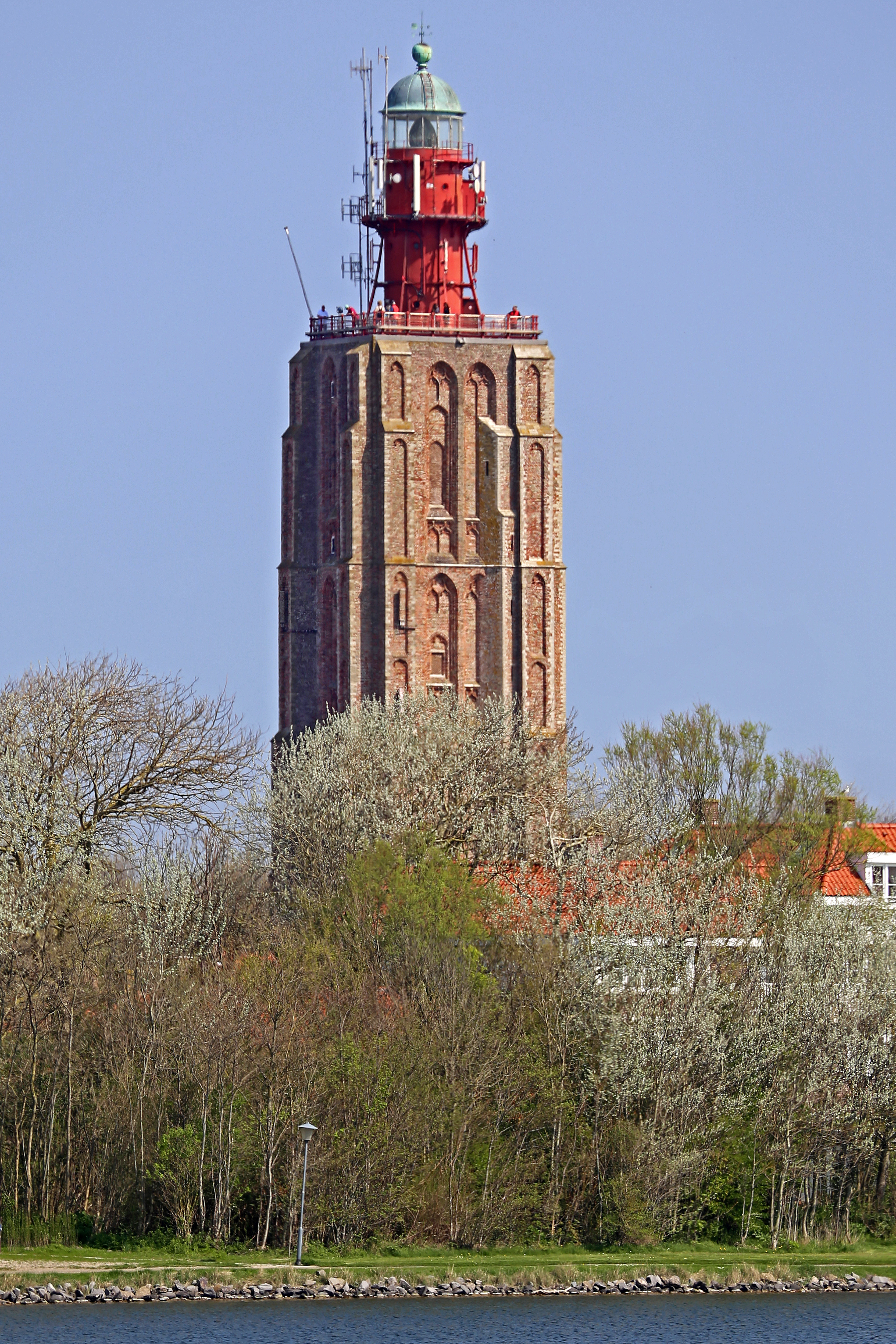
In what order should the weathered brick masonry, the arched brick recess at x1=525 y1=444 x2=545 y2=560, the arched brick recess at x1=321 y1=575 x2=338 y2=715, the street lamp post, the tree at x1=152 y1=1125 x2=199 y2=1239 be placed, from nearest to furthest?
the street lamp post
the tree at x1=152 y1=1125 x2=199 y2=1239
the weathered brick masonry
the arched brick recess at x1=321 y1=575 x2=338 y2=715
the arched brick recess at x1=525 y1=444 x2=545 y2=560

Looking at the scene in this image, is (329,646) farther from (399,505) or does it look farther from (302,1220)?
(302,1220)

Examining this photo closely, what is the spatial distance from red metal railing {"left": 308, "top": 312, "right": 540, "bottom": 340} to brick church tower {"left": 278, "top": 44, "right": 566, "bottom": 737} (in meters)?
0.07

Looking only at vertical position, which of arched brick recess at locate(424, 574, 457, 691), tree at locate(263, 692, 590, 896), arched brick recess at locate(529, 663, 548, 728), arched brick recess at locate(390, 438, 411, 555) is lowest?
tree at locate(263, 692, 590, 896)

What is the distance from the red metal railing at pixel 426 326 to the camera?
115 meters

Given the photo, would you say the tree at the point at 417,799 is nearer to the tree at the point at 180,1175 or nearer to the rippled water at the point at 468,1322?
the tree at the point at 180,1175

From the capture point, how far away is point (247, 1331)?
52.9 m

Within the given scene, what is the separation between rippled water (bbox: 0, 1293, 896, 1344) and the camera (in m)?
52.6

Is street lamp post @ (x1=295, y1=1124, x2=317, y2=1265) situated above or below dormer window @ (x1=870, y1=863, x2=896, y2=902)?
below

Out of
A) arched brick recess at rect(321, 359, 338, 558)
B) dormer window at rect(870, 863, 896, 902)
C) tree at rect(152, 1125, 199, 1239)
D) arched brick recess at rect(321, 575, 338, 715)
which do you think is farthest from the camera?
arched brick recess at rect(321, 359, 338, 558)

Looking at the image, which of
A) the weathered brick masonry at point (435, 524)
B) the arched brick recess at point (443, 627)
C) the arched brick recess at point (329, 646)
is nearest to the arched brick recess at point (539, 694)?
the weathered brick masonry at point (435, 524)

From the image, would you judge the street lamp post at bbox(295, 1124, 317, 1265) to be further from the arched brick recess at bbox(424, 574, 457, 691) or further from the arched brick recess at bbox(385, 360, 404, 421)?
the arched brick recess at bbox(385, 360, 404, 421)

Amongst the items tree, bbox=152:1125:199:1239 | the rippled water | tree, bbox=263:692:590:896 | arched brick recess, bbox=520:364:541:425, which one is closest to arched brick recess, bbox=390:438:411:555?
arched brick recess, bbox=520:364:541:425

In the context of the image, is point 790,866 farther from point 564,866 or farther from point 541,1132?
point 541,1132

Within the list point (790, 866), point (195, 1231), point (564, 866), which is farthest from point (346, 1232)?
point (790, 866)
